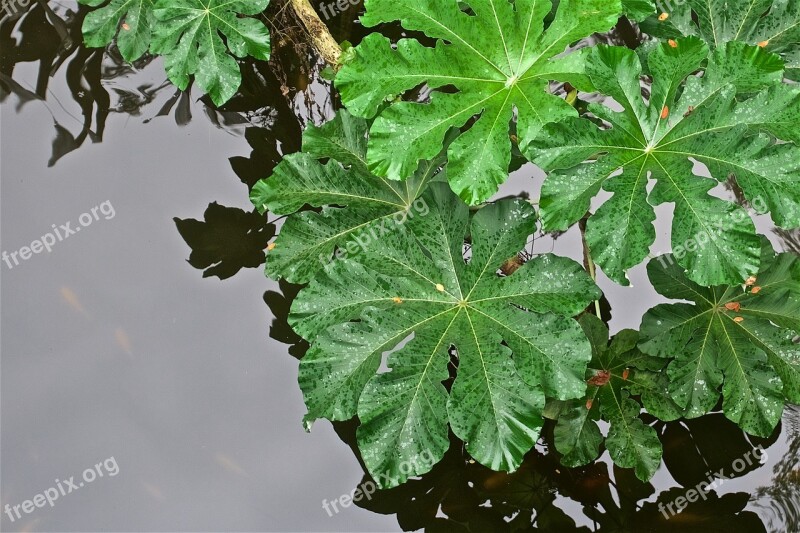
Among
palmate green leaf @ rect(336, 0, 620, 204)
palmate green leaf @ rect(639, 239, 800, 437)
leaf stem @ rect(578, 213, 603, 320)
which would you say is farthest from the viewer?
leaf stem @ rect(578, 213, 603, 320)

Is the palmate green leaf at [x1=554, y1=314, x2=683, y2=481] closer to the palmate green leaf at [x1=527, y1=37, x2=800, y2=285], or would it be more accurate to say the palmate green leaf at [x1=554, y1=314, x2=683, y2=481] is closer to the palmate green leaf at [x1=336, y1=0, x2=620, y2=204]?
the palmate green leaf at [x1=527, y1=37, x2=800, y2=285]
